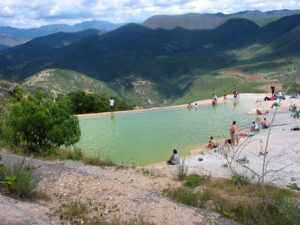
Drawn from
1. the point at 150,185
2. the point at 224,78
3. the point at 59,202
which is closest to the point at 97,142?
the point at 150,185

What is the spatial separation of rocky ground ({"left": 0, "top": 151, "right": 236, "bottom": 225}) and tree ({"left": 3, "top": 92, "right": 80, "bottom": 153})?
2.91m

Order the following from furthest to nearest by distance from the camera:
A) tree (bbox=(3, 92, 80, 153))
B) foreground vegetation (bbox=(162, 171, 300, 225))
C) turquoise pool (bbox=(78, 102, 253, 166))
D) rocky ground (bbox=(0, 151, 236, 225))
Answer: turquoise pool (bbox=(78, 102, 253, 166))
tree (bbox=(3, 92, 80, 153))
foreground vegetation (bbox=(162, 171, 300, 225))
rocky ground (bbox=(0, 151, 236, 225))

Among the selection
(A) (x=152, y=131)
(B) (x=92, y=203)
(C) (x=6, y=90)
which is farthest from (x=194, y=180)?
(C) (x=6, y=90)

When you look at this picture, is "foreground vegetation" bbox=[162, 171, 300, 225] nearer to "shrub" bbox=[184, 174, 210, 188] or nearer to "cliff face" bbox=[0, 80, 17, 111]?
"shrub" bbox=[184, 174, 210, 188]

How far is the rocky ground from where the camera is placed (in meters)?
5.48

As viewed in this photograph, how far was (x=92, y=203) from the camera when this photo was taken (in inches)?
259

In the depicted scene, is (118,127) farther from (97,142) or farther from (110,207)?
(110,207)

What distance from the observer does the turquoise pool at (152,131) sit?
15.6 metres

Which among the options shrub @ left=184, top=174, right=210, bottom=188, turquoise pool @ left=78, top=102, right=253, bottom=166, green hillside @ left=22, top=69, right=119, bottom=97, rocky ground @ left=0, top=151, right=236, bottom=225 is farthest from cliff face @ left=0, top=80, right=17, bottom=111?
green hillside @ left=22, top=69, right=119, bottom=97

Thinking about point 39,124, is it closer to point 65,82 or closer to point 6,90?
point 6,90

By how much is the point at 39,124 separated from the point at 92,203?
6.20m

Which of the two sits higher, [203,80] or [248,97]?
[203,80]

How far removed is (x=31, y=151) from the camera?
39.0 ft

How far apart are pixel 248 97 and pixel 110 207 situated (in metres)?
31.9
